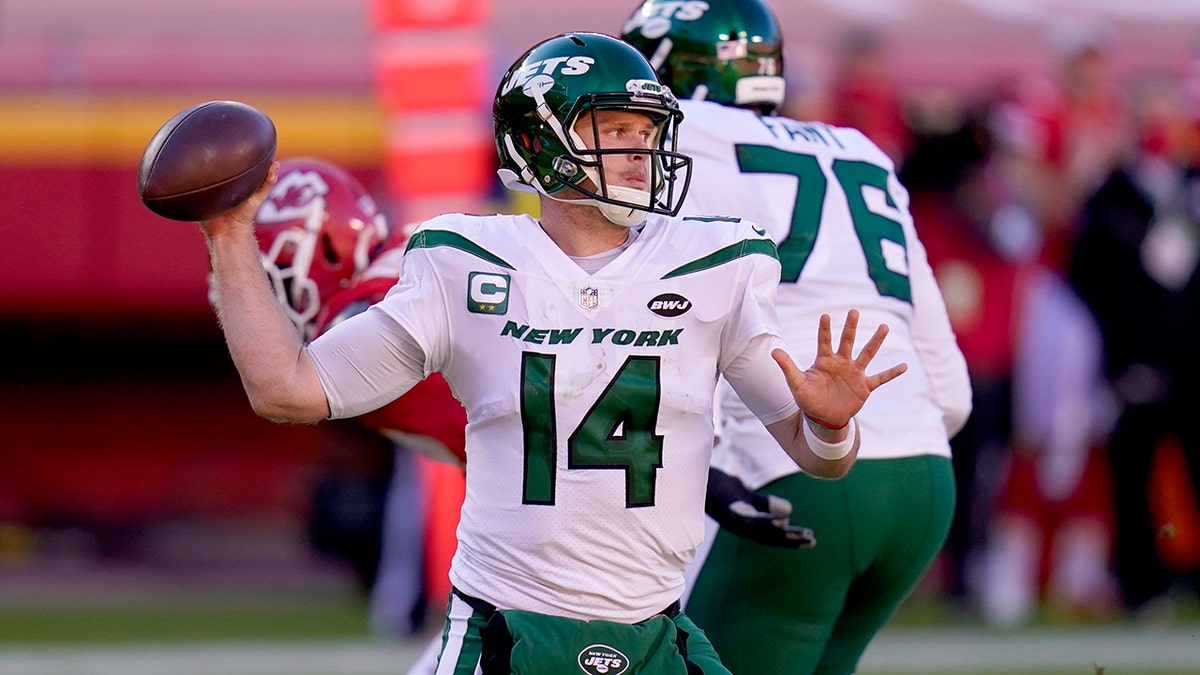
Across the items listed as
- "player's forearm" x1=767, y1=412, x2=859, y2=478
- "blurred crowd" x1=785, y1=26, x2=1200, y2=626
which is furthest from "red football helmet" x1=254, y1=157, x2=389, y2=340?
"blurred crowd" x1=785, y1=26, x2=1200, y2=626

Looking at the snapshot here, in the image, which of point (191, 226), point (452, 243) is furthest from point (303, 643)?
point (452, 243)

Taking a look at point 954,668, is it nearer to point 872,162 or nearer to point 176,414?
point 872,162

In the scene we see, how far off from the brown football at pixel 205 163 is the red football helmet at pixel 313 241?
4.14 ft

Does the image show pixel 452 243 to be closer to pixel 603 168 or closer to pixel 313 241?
pixel 603 168

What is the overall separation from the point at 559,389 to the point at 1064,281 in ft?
19.8

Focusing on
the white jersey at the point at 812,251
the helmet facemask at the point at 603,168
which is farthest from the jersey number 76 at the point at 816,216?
the helmet facemask at the point at 603,168

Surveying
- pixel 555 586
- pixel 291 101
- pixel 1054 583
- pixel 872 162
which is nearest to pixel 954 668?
pixel 1054 583

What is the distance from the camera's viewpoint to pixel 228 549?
30.7 feet

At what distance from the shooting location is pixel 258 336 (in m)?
2.70

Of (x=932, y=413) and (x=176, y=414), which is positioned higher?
(x=932, y=413)

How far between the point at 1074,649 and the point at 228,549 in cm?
463

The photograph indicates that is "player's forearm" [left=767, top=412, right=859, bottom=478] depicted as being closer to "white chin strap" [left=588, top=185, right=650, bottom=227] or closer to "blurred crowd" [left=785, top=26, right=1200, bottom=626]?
"white chin strap" [left=588, top=185, right=650, bottom=227]

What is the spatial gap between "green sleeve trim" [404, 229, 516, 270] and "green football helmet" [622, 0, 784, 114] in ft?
3.60

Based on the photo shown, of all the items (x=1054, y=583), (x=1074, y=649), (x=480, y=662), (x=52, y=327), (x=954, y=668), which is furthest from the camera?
(x=52, y=327)
